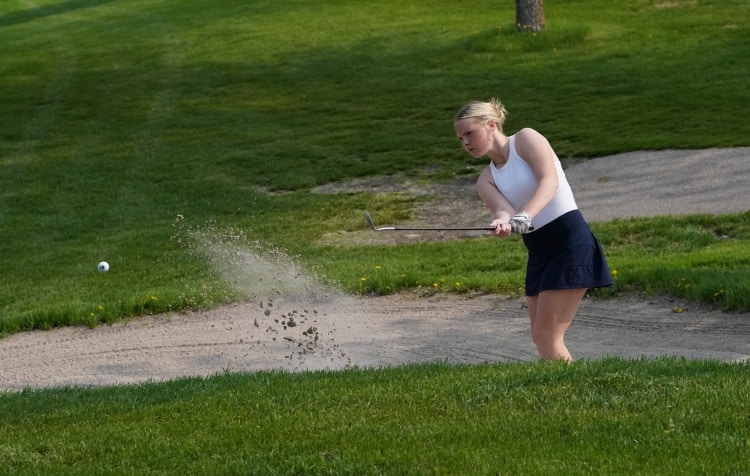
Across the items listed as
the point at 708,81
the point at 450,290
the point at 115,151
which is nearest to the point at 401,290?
the point at 450,290

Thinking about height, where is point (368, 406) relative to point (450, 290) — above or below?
above

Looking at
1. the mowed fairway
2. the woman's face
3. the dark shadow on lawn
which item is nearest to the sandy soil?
the mowed fairway

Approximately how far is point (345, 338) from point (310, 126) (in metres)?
11.8

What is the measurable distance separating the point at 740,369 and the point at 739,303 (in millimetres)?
3196

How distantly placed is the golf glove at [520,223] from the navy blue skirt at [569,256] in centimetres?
54

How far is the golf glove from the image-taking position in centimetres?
639

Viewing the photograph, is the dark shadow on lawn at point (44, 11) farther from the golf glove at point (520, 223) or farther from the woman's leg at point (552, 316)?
the golf glove at point (520, 223)

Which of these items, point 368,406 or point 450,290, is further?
point 450,290

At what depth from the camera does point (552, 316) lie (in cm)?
709

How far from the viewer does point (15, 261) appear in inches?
559

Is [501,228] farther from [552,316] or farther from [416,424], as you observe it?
[416,424]

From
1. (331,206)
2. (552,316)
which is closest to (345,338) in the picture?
(552,316)

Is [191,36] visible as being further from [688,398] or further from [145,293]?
[688,398]

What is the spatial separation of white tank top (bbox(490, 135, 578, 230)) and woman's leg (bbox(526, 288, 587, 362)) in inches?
17.0
